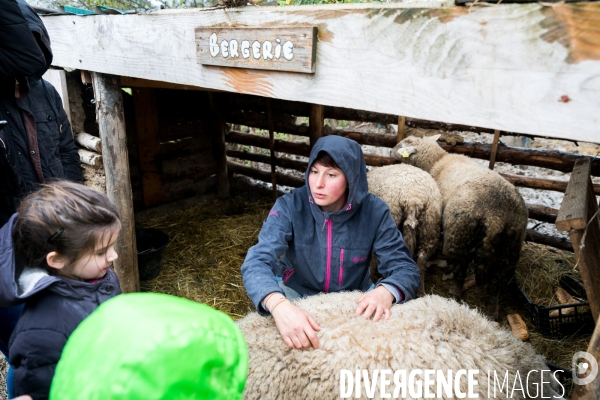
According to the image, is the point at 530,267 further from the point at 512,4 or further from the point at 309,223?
the point at 512,4

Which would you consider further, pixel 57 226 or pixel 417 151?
pixel 417 151

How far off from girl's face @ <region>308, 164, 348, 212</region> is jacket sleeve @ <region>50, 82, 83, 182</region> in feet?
6.64

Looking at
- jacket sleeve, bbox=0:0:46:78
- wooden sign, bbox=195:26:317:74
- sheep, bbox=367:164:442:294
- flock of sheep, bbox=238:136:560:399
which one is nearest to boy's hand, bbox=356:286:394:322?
flock of sheep, bbox=238:136:560:399

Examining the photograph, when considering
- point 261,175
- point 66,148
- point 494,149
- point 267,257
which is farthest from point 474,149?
point 66,148

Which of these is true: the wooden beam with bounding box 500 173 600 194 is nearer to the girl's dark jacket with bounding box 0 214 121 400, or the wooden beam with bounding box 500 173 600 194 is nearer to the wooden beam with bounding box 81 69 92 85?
the wooden beam with bounding box 81 69 92 85

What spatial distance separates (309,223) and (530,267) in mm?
3739

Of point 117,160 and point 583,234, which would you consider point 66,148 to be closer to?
point 117,160

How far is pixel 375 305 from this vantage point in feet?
6.14

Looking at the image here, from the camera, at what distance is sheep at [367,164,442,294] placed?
13.6ft

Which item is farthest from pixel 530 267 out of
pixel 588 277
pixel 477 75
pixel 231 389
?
pixel 231 389

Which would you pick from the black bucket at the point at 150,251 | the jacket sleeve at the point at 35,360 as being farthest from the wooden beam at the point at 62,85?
the jacket sleeve at the point at 35,360

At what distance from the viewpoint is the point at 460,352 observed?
1605 mm

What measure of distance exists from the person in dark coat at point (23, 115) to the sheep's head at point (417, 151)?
3.92 metres

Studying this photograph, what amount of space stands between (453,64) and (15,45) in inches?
99.5
